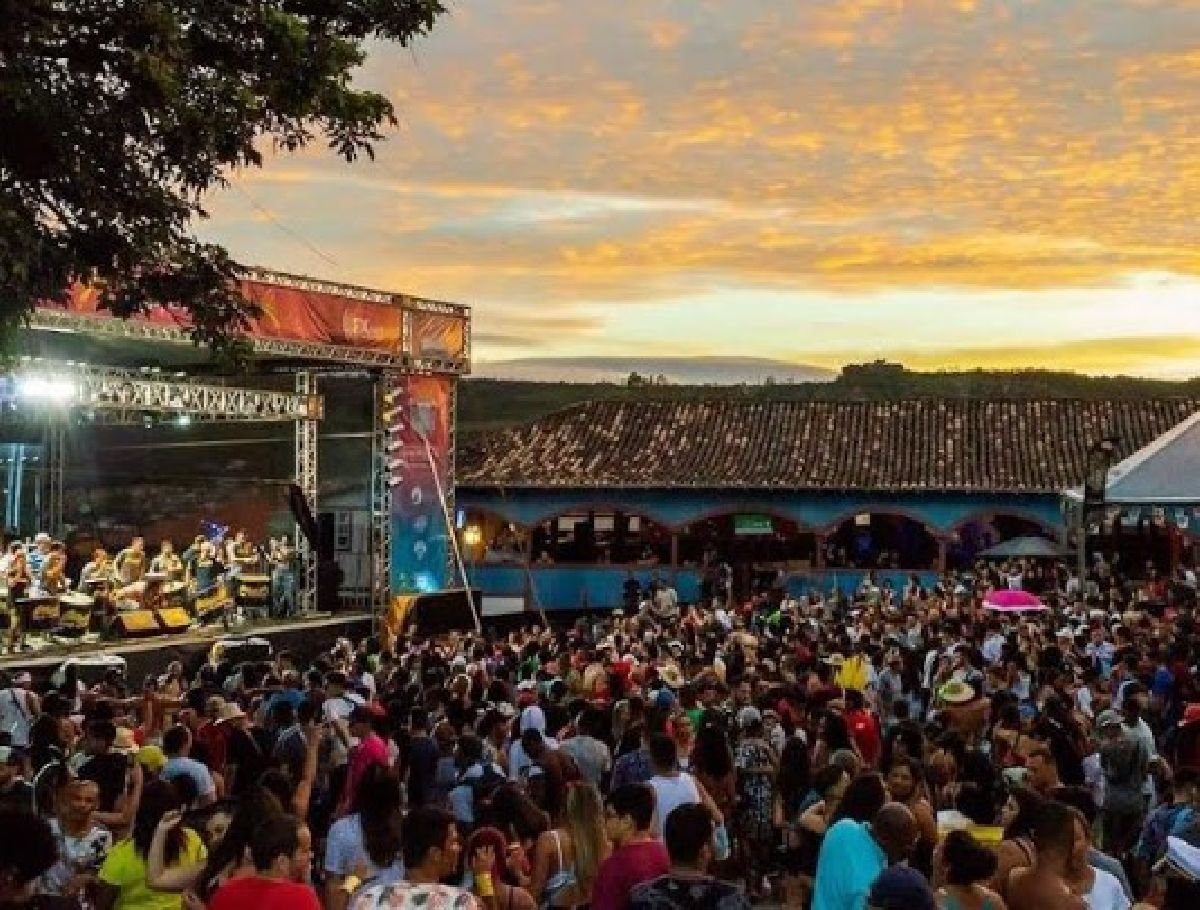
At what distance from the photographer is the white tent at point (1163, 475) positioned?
2177 centimetres

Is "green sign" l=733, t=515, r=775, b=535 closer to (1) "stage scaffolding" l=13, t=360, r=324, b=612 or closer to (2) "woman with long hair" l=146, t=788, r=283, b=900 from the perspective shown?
(1) "stage scaffolding" l=13, t=360, r=324, b=612

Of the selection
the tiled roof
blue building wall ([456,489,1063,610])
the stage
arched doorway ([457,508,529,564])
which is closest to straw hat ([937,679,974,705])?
the stage

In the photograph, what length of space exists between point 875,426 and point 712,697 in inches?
1127

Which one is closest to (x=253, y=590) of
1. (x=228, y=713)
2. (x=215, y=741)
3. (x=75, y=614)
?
(x=75, y=614)

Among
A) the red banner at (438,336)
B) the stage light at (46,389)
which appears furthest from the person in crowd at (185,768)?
the red banner at (438,336)

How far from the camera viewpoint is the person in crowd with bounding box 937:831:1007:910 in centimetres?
605

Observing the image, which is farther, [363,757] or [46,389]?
[46,389]

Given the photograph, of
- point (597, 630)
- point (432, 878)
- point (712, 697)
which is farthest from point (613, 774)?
point (597, 630)

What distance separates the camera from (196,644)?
23.4 meters

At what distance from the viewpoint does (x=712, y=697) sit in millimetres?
11922

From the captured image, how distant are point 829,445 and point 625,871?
33441 millimetres

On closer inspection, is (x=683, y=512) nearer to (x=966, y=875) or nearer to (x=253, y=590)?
(x=253, y=590)

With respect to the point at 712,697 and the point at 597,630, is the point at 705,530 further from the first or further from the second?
the point at 712,697

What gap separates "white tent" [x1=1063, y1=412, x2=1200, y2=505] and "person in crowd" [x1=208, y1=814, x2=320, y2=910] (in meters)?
18.3
